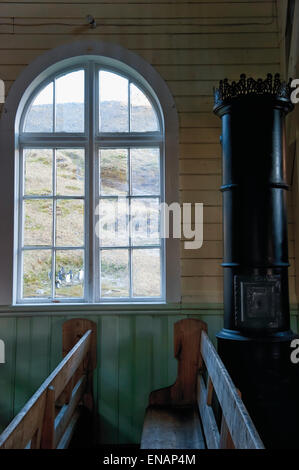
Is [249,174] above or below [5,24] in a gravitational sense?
below

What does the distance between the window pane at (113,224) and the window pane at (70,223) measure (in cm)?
16

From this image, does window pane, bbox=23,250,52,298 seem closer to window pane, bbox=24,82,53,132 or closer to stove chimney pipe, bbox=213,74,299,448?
window pane, bbox=24,82,53,132

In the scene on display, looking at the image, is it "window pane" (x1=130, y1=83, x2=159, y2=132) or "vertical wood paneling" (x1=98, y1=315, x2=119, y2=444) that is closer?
"vertical wood paneling" (x1=98, y1=315, x2=119, y2=444)

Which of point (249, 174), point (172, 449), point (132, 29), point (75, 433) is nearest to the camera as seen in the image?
point (172, 449)

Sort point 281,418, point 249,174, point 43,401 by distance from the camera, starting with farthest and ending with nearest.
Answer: point 249,174
point 281,418
point 43,401

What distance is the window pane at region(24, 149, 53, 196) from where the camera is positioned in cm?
308

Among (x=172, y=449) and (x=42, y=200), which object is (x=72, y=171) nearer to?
(x=42, y=200)

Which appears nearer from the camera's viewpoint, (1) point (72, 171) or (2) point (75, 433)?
(2) point (75, 433)

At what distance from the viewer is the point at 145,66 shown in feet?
9.87

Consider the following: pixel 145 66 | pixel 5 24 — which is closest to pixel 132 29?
pixel 145 66

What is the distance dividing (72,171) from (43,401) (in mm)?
1979

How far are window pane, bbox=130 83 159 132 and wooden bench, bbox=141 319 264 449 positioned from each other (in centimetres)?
154

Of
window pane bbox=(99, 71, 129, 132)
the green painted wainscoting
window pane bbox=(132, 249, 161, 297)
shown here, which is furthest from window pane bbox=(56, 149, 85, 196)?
the green painted wainscoting

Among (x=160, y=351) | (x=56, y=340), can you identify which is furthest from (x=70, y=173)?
(x=160, y=351)
